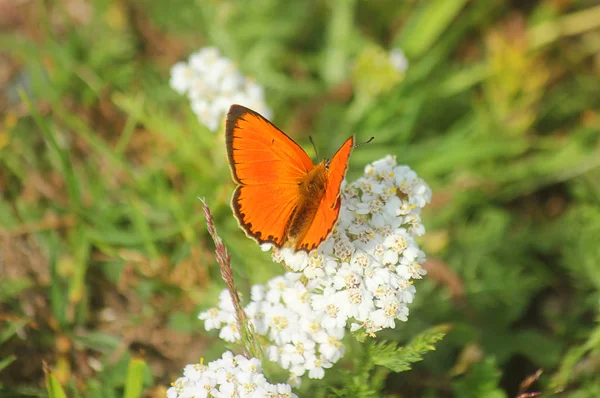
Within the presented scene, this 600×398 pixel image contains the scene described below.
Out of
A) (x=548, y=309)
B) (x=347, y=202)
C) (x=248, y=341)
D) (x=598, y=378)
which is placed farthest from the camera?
(x=548, y=309)

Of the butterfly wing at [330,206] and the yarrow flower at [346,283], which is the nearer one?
the butterfly wing at [330,206]

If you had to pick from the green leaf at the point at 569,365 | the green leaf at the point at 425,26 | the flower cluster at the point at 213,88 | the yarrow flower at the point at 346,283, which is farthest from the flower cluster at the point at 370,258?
the green leaf at the point at 425,26

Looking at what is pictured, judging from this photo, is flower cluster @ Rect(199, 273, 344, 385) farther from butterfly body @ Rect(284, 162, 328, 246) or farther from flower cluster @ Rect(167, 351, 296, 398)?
butterfly body @ Rect(284, 162, 328, 246)

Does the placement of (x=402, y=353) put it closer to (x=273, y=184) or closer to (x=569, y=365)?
(x=273, y=184)

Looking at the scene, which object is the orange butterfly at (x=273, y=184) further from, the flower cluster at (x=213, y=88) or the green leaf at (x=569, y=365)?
the green leaf at (x=569, y=365)

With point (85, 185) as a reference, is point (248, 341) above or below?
below

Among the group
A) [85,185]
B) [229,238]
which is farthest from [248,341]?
[85,185]

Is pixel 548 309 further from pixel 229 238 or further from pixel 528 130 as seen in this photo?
pixel 229 238
